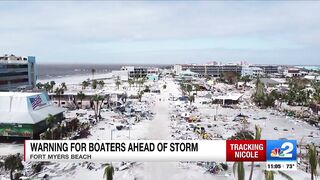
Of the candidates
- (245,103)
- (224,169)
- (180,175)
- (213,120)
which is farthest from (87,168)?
(245,103)

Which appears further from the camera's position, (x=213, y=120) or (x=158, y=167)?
(x=213, y=120)

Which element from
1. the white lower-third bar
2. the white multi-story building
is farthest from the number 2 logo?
the white multi-story building

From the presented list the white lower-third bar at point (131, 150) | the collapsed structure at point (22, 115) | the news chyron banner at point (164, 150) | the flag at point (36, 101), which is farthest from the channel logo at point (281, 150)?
the flag at point (36, 101)

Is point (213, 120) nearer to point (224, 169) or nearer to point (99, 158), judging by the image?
point (224, 169)

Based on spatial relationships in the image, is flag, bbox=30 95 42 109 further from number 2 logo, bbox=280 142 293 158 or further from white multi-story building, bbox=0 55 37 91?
number 2 logo, bbox=280 142 293 158

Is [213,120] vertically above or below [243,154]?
below

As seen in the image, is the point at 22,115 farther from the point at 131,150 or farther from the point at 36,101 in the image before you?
the point at 131,150
